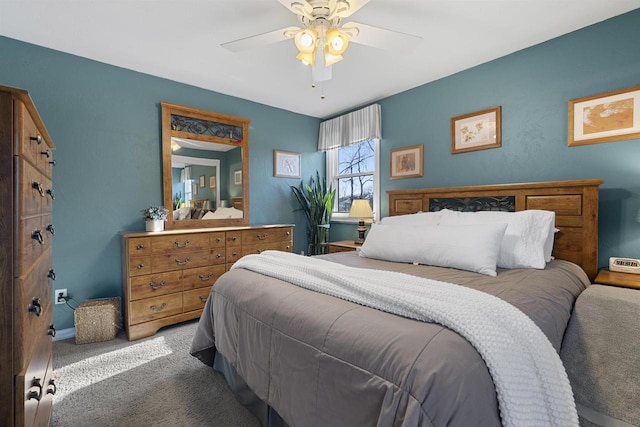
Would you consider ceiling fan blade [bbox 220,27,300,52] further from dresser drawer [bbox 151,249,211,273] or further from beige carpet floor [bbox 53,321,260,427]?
beige carpet floor [bbox 53,321,260,427]

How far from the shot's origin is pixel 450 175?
10.4 ft

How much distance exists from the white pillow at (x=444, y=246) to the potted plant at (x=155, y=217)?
2090mm

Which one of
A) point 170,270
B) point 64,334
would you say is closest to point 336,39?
point 170,270

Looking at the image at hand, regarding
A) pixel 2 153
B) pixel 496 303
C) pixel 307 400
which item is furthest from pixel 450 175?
pixel 2 153

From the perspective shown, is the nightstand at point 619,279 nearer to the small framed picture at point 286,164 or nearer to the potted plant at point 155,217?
the small framed picture at point 286,164

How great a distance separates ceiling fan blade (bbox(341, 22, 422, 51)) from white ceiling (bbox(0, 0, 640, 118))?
0.22 meters

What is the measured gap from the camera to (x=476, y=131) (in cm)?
296

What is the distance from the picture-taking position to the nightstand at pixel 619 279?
1.81 meters

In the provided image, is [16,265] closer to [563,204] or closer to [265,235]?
[265,235]

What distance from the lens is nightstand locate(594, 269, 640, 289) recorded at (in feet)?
5.95

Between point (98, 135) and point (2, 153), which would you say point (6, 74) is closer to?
point (98, 135)

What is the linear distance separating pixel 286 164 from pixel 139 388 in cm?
306

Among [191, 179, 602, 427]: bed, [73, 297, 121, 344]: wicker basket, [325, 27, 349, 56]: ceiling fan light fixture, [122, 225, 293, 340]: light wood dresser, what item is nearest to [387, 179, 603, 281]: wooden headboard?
[191, 179, 602, 427]: bed

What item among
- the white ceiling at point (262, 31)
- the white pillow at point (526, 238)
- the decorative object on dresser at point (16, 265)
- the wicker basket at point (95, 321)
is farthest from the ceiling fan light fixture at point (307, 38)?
the wicker basket at point (95, 321)
